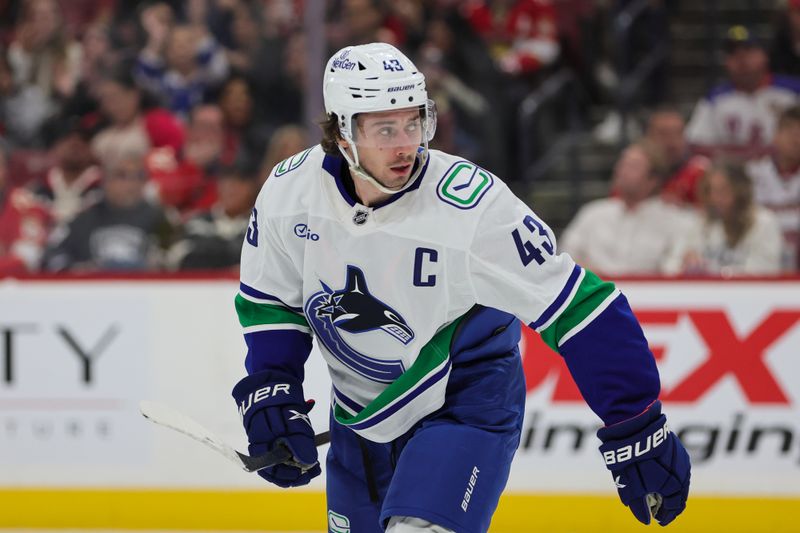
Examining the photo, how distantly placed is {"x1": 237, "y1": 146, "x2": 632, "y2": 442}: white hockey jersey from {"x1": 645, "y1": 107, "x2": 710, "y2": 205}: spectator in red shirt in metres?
3.37

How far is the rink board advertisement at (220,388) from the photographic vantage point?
5.11 m

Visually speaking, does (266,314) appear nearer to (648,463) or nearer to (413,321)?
(413,321)

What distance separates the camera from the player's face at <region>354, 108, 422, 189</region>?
2861 mm

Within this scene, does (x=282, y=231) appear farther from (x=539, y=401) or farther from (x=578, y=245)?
(x=578, y=245)

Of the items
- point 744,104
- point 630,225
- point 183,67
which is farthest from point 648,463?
point 183,67

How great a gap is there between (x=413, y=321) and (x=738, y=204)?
122 inches

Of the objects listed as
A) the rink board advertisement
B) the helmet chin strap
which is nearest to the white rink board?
the rink board advertisement

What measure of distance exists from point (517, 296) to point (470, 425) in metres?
0.36

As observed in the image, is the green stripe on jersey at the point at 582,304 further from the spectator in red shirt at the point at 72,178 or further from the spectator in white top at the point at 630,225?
the spectator in red shirt at the point at 72,178

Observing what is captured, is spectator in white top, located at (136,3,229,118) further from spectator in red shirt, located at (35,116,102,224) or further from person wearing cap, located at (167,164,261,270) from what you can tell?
person wearing cap, located at (167,164,261,270)

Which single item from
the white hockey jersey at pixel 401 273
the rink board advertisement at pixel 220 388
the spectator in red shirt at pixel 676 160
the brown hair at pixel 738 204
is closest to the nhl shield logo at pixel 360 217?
the white hockey jersey at pixel 401 273

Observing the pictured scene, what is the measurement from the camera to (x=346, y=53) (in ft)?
9.82

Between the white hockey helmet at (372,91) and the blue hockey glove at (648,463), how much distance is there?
2.39 feet

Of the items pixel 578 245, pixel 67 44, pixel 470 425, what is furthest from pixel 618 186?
pixel 67 44
